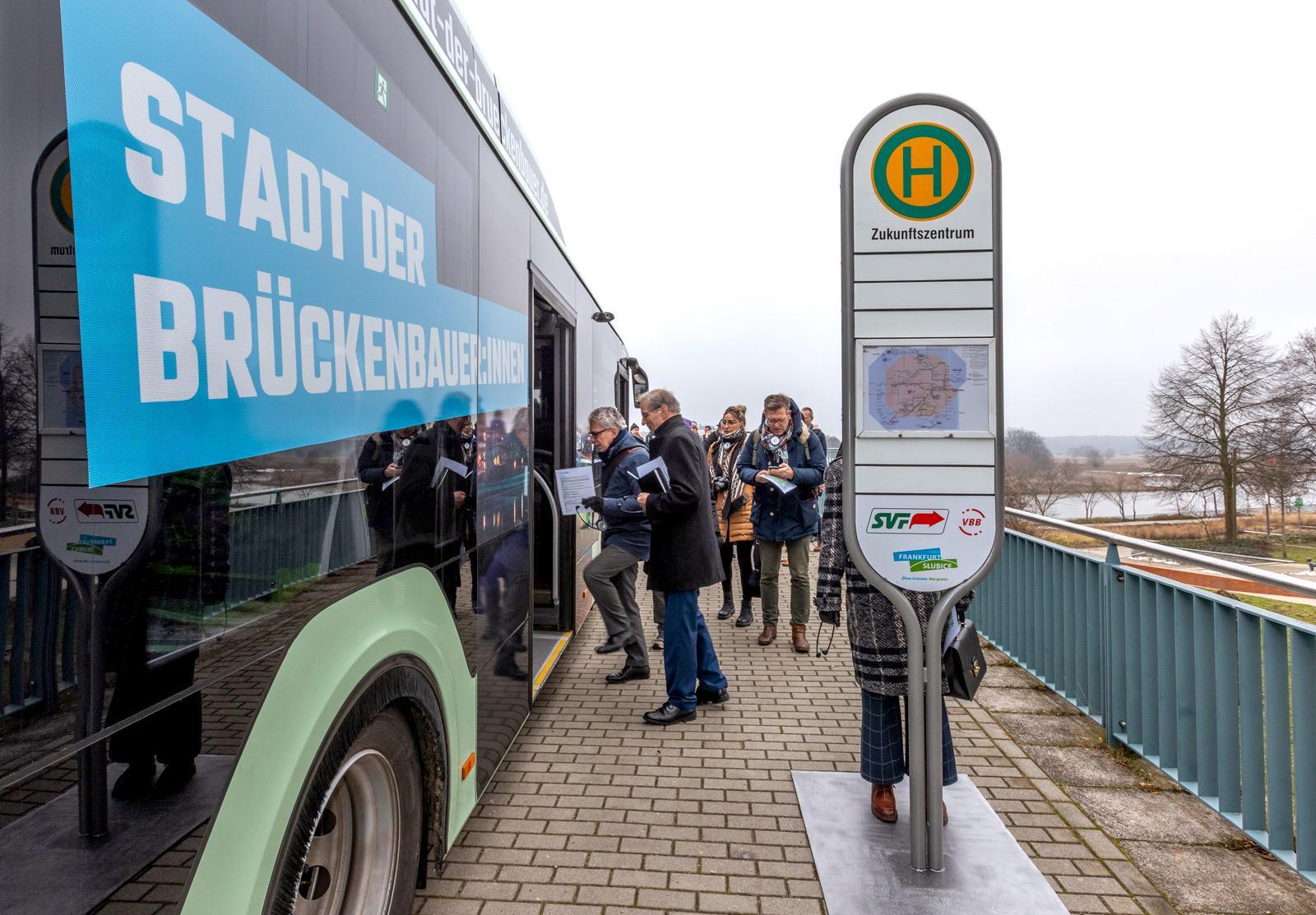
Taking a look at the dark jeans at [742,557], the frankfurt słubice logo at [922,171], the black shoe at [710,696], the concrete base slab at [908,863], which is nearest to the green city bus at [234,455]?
the concrete base slab at [908,863]

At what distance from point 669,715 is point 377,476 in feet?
9.99

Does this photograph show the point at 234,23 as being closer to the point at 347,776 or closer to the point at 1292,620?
the point at 347,776

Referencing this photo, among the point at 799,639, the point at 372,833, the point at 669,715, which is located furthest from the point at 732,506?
the point at 372,833

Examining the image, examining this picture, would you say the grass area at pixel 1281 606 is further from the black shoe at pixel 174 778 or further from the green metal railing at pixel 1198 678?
the black shoe at pixel 174 778

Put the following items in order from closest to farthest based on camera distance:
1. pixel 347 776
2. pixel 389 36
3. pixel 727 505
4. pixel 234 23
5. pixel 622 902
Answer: pixel 234 23
pixel 347 776
pixel 389 36
pixel 622 902
pixel 727 505

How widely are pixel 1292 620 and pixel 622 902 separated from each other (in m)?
2.63

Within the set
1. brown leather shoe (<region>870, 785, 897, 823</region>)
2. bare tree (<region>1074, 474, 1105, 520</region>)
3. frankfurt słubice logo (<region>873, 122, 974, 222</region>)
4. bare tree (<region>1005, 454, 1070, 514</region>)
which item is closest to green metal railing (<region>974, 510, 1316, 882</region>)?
brown leather shoe (<region>870, 785, 897, 823</region>)

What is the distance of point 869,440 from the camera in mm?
3084

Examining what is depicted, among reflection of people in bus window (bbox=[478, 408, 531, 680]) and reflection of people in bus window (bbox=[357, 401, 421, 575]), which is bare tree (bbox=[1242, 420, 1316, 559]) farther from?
reflection of people in bus window (bbox=[357, 401, 421, 575])

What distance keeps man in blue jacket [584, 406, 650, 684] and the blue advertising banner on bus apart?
2.85 metres

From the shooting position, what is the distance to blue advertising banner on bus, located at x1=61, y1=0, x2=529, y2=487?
4.06 feet

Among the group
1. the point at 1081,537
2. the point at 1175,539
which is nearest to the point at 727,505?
the point at 1081,537

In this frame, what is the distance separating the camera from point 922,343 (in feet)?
10.0

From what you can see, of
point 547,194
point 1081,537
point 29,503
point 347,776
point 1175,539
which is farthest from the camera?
point 1175,539
